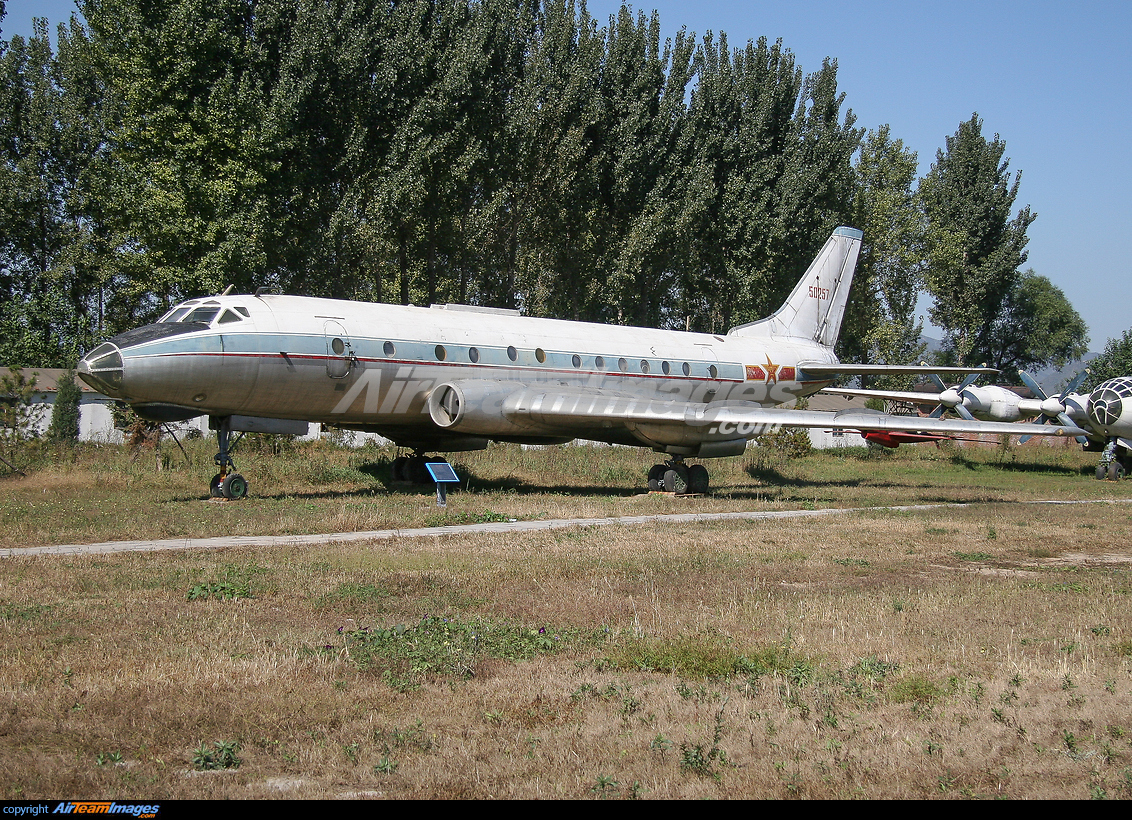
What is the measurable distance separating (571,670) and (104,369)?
1191cm

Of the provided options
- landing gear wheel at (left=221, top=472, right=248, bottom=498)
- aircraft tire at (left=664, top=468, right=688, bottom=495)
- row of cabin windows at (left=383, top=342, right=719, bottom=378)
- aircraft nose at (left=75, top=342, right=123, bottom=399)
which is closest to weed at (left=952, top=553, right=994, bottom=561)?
aircraft tire at (left=664, top=468, right=688, bottom=495)

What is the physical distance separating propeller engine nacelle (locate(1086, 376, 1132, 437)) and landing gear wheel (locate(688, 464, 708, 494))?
17172 millimetres

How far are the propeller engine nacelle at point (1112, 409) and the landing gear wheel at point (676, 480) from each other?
57.8 feet

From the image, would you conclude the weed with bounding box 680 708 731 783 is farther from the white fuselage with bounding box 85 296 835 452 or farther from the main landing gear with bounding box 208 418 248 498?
the main landing gear with bounding box 208 418 248 498

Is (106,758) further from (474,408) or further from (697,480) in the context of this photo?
(697,480)

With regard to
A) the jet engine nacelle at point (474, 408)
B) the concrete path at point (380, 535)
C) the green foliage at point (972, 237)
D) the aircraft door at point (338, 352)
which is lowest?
the concrete path at point (380, 535)

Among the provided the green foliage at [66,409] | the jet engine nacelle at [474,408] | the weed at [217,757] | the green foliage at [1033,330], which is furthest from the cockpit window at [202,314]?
the green foliage at [1033,330]

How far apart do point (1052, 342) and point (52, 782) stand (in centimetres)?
8813

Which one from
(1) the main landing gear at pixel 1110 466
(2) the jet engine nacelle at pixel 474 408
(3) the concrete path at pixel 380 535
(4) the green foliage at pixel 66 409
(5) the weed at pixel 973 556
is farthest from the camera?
(4) the green foliage at pixel 66 409

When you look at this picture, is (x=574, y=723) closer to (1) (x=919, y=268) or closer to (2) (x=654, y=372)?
(2) (x=654, y=372)

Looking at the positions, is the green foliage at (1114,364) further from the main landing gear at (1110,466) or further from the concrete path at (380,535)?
the concrete path at (380,535)

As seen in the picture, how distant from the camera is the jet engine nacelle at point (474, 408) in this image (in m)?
19.0

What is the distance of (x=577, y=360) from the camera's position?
21734 mm
